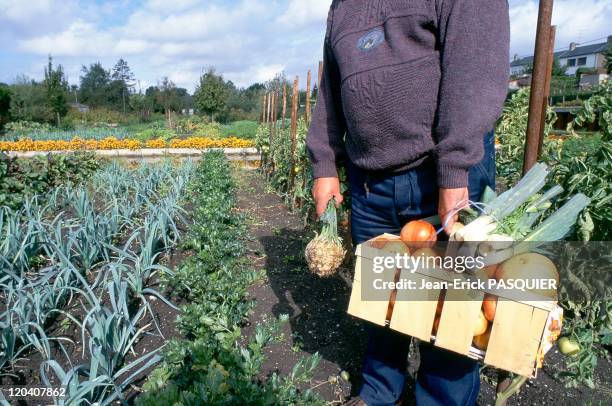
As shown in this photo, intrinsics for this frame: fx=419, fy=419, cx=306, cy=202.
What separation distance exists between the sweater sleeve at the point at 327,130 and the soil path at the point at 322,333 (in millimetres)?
1003

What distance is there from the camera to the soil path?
189 cm

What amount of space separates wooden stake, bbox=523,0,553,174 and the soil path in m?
1.09

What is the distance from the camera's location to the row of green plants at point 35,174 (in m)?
4.52

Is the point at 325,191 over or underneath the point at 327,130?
underneath

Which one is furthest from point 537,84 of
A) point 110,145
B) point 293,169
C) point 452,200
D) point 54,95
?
point 54,95

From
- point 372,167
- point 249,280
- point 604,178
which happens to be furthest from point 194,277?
point 604,178

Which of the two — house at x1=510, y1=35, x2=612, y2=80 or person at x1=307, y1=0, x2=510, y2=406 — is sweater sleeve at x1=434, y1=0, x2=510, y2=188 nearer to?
person at x1=307, y1=0, x2=510, y2=406

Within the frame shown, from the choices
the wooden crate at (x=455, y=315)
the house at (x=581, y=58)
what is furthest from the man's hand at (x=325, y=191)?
the house at (x=581, y=58)

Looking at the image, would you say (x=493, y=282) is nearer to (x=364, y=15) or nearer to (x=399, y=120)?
(x=399, y=120)

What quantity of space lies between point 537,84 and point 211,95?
26.1 metres

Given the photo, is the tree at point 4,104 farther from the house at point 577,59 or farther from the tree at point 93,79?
the house at point 577,59

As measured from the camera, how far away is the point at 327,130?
175 cm

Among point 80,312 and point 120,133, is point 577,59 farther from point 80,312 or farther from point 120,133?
point 80,312

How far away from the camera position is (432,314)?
1.20 metres
